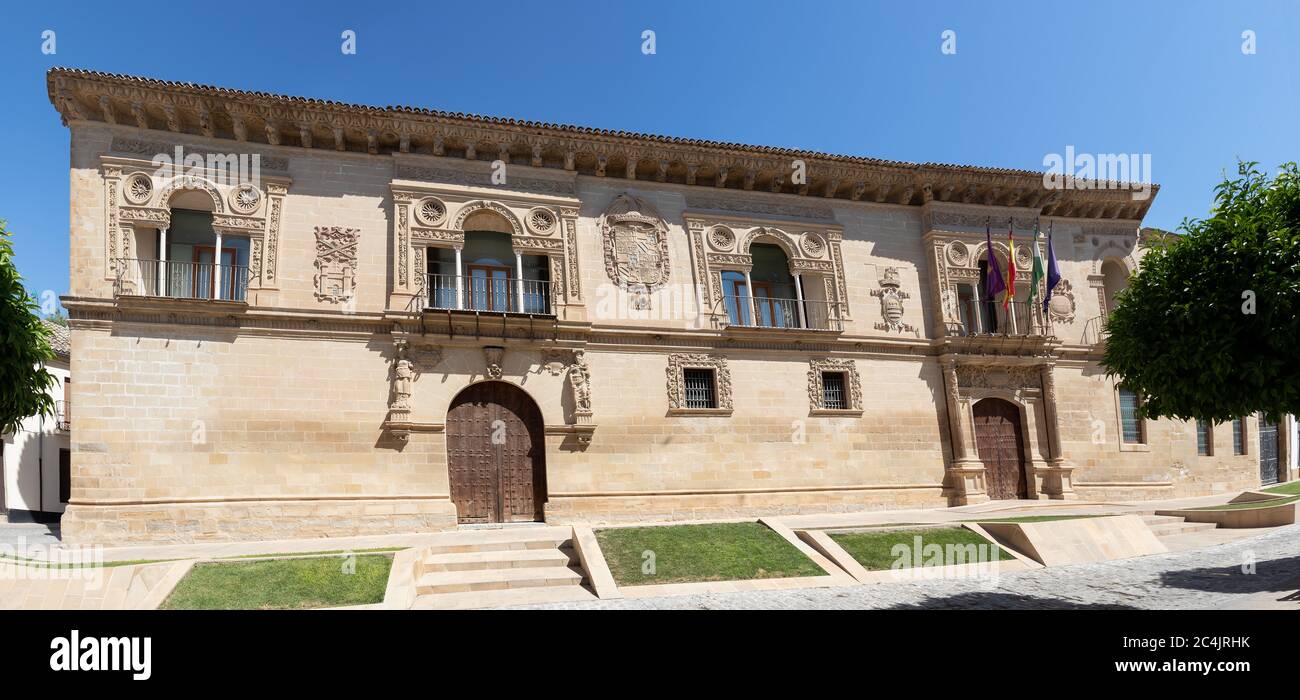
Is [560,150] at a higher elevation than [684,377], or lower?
higher

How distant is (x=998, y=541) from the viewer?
12.6m

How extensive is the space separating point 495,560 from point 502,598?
138 cm

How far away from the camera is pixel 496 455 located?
1539cm

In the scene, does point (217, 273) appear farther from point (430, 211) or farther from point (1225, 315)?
point (1225, 315)

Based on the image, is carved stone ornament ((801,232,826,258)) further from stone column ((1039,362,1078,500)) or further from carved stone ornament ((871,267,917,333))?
stone column ((1039,362,1078,500))

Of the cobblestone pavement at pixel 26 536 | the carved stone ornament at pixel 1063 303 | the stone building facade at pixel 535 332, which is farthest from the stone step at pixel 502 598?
the carved stone ornament at pixel 1063 303

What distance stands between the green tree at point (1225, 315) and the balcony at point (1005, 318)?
9.81 meters

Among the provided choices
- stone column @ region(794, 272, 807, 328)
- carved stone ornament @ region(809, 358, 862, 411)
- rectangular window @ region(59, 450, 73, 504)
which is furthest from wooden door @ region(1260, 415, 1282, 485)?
rectangular window @ region(59, 450, 73, 504)

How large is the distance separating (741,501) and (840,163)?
28.7 ft

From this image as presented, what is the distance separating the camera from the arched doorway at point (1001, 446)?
19.1 m

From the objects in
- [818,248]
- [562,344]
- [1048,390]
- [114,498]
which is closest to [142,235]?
[114,498]

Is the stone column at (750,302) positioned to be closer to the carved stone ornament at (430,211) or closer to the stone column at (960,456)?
the stone column at (960,456)

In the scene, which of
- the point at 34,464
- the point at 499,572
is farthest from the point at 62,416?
the point at 499,572
